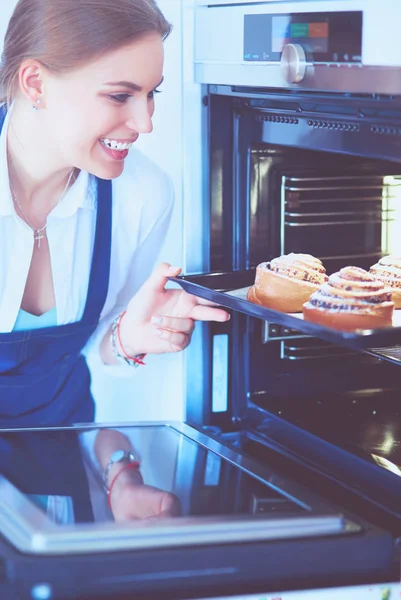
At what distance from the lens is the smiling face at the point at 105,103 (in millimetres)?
1458

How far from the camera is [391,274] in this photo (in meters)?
1.41

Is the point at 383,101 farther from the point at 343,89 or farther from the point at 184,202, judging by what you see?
the point at 184,202

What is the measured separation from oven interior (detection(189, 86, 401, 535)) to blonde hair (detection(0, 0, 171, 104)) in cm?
17

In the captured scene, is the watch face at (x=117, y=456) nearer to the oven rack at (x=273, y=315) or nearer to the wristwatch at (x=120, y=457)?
the wristwatch at (x=120, y=457)

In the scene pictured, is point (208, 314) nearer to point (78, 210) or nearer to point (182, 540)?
point (78, 210)

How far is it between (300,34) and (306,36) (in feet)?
0.05

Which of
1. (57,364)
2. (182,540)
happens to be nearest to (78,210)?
(57,364)

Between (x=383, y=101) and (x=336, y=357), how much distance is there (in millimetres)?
609

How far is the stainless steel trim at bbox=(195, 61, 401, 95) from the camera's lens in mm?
1111

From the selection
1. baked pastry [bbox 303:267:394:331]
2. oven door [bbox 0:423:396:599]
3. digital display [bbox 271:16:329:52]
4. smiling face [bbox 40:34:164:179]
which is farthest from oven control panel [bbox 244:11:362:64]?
oven door [bbox 0:423:396:599]

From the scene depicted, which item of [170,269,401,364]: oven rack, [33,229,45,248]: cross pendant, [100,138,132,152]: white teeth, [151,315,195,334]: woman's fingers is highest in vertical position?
[100,138,132,152]: white teeth

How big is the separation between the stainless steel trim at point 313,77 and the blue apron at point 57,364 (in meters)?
0.28

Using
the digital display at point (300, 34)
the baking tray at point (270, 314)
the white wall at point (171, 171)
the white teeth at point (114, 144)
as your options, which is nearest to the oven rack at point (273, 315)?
the baking tray at point (270, 314)

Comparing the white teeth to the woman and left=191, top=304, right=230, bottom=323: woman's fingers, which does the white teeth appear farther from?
left=191, top=304, right=230, bottom=323: woman's fingers
